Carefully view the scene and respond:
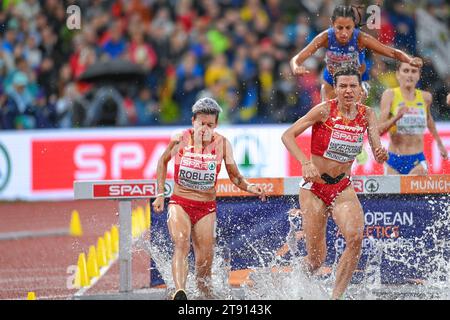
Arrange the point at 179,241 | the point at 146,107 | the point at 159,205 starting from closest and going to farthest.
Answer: the point at 179,241
the point at 159,205
the point at 146,107

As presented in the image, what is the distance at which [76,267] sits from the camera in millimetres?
12172

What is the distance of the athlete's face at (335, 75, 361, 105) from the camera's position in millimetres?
9578

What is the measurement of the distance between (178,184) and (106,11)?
12.4m

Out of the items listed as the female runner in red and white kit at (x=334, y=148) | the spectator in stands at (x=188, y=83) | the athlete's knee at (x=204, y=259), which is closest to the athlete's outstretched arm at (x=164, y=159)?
the athlete's knee at (x=204, y=259)

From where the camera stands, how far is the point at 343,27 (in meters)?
10.9

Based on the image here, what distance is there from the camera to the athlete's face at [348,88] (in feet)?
31.4

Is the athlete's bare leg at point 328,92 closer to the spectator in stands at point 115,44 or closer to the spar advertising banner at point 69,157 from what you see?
the spar advertising banner at point 69,157

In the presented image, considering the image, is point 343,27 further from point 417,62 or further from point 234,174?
point 234,174

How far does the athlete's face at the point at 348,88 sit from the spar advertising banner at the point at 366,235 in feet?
7.52

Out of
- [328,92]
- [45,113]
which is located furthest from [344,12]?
[45,113]

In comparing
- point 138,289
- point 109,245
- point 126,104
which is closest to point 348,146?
point 138,289

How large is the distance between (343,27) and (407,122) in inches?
91.9

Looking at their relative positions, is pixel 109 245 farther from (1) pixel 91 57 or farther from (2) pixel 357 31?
(1) pixel 91 57

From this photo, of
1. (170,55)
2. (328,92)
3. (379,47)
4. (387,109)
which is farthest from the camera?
(170,55)
